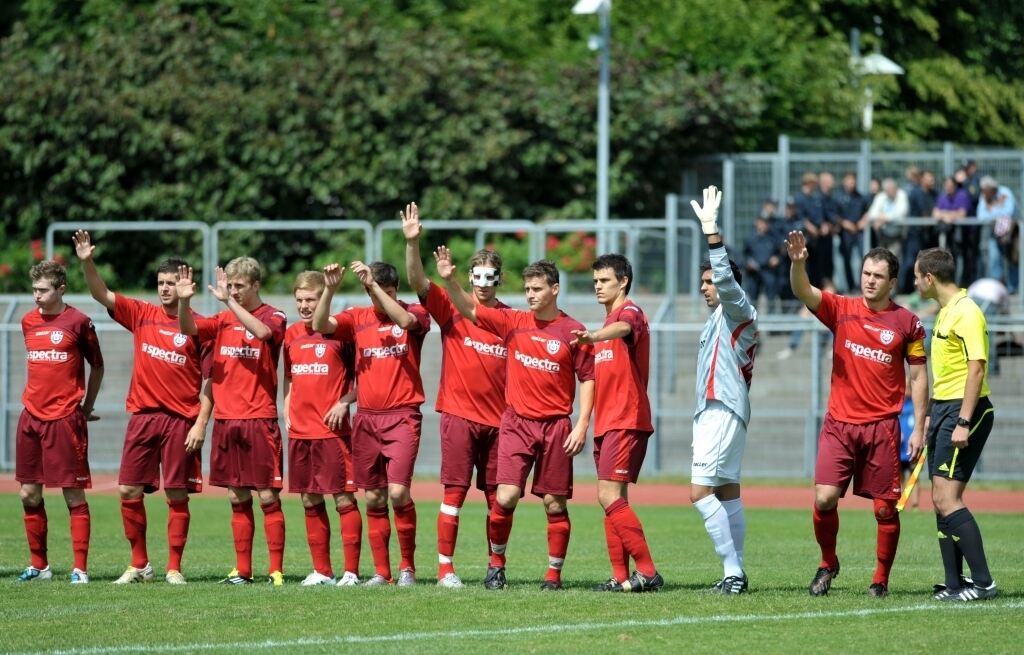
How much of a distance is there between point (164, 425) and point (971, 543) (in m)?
5.76

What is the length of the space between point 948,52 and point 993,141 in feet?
8.20

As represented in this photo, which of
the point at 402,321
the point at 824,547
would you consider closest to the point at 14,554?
the point at 402,321

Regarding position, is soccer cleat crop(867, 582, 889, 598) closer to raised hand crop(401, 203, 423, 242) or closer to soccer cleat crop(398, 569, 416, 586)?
soccer cleat crop(398, 569, 416, 586)

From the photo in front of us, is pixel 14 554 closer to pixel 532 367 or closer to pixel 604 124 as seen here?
pixel 532 367

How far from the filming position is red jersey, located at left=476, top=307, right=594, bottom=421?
10.7 meters

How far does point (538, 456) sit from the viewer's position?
1066 cm

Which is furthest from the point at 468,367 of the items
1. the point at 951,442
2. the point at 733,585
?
the point at 951,442

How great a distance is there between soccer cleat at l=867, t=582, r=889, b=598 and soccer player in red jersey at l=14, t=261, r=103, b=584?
18.8ft

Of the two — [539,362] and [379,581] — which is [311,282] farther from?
[379,581]

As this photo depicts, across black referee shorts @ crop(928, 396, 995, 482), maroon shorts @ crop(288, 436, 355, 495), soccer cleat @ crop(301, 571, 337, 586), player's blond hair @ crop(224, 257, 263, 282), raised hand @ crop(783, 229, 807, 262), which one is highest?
raised hand @ crop(783, 229, 807, 262)

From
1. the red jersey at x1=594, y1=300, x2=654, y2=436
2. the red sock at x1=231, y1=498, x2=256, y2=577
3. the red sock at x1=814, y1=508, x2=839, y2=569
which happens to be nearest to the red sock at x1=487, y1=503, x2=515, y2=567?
the red jersey at x1=594, y1=300, x2=654, y2=436

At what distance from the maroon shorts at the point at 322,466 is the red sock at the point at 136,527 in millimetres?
1201

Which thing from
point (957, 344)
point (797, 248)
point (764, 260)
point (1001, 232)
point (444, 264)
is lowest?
point (957, 344)

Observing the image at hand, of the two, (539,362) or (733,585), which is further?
(539,362)
